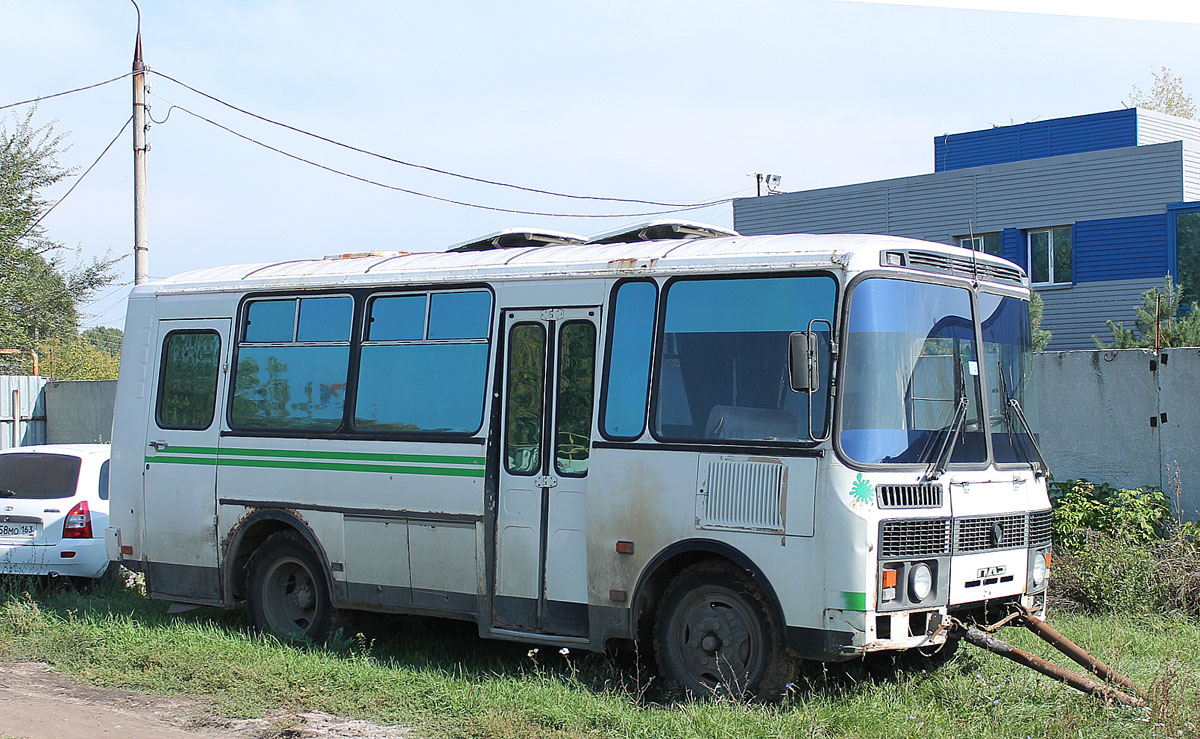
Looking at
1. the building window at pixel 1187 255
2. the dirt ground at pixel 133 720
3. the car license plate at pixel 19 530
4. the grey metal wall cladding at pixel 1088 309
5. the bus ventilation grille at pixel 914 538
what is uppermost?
the building window at pixel 1187 255

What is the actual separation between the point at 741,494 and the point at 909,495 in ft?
3.16

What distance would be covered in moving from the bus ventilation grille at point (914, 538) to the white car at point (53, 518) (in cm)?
760

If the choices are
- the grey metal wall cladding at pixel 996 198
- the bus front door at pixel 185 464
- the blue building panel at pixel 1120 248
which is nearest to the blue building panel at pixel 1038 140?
the grey metal wall cladding at pixel 996 198

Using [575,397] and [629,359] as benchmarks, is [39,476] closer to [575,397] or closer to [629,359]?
[575,397]

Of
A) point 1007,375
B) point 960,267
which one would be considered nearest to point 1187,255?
point 1007,375

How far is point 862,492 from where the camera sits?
6.82 metres

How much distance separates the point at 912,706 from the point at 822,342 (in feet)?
6.94

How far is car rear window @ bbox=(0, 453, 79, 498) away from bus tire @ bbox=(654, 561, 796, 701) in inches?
260

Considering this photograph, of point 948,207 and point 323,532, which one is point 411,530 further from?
point 948,207

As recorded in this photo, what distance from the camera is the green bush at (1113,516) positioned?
34.6 ft

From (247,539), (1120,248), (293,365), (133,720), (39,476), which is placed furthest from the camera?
(1120,248)

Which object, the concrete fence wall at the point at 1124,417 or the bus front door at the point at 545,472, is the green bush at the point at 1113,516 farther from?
the bus front door at the point at 545,472

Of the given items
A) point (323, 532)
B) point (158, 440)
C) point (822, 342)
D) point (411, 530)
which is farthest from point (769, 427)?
point (158, 440)

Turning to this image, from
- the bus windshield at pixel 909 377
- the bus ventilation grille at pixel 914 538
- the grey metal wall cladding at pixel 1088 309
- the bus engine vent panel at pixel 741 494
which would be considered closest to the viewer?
the bus ventilation grille at pixel 914 538
